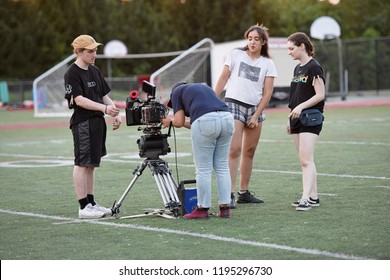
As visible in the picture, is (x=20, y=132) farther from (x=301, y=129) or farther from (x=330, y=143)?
(x=301, y=129)

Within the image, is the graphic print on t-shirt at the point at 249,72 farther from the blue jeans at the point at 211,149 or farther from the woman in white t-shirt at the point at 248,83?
the blue jeans at the point at 211,149

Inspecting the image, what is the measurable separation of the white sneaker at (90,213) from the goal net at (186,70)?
19.7 metres

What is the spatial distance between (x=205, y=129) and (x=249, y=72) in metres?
1.60

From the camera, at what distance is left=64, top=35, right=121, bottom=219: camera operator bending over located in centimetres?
951

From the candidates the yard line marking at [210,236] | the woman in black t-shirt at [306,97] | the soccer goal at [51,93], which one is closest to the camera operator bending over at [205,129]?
the yard line marking at [210,236]

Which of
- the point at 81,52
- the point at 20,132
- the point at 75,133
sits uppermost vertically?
the point at 81,52

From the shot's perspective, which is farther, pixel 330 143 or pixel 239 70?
pixel 330 143

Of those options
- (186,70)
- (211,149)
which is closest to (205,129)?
(211,149)

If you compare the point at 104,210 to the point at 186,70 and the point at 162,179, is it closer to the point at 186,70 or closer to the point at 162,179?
the point at 162,179

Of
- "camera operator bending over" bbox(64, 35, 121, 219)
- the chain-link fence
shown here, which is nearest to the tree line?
the chain-link fence

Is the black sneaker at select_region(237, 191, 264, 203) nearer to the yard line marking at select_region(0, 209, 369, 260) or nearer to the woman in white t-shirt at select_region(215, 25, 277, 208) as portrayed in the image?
the woman in white t-shirt at select_region(215, 25, 277, 208)

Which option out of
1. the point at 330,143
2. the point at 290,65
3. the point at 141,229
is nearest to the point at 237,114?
the point at 141,229

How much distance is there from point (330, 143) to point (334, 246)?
10396 mm

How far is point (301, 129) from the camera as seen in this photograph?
9.84 metres
